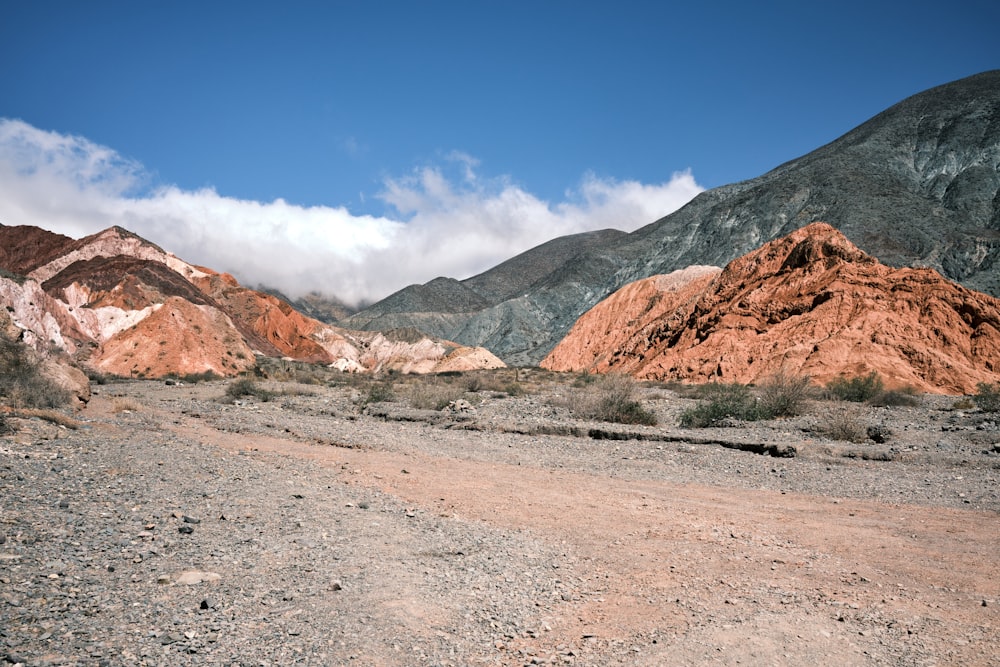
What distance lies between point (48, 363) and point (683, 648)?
16.8 m

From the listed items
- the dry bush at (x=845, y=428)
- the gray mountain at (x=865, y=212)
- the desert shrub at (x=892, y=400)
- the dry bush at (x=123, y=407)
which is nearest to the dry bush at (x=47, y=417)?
the dry bush at (x=123, y=407)

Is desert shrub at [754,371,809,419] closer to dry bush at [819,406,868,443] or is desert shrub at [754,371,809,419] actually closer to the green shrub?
dry bush at [819,406,868,443]

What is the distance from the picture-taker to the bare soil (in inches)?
163

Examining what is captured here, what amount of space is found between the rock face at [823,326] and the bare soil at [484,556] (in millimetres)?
18763

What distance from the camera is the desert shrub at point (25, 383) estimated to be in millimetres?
12584

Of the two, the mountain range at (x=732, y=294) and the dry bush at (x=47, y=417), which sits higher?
the mountain range at (x=732, y=294)

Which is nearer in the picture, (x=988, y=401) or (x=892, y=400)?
(x=988, y=401)

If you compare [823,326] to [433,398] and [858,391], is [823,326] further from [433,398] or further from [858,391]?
[433,398]

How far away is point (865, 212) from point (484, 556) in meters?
67.2

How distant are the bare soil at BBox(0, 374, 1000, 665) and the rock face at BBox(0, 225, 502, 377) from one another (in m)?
16.8

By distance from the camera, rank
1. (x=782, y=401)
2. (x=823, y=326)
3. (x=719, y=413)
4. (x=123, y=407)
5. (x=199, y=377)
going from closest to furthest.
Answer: (x=123, y=407), (x=719, y=413), (x=782, y=401), (x=199, y=377), (x=823, y=326)

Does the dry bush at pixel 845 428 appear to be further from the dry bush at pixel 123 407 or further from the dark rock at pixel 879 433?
the dry bush at pixel 123 407

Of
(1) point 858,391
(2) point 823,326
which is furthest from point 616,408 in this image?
(2) point 823,326

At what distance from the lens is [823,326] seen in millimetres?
32875
